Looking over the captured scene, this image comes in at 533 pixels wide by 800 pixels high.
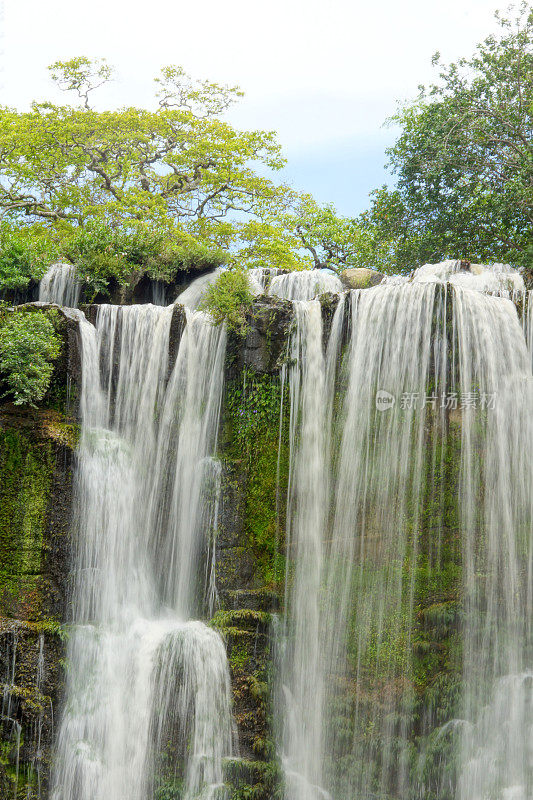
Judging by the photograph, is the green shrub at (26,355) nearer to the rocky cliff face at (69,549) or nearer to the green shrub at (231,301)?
the rocky cliff face at (69,549)

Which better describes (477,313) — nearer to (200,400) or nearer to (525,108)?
(200,400)

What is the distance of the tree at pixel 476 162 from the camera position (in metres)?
19.4

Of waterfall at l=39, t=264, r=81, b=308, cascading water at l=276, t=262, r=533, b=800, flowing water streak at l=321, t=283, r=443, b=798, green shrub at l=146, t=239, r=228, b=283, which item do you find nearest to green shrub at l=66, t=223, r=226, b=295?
green shrub at l=146, t=239, r=228, b=283

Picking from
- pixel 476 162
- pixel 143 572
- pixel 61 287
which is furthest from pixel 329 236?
pixel 143 572

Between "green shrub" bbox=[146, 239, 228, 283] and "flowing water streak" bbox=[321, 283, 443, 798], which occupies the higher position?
"green shrub" bbox=[146, 239, 228, 283]

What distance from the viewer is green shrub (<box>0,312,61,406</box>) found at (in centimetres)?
1132

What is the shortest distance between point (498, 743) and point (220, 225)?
54.3ft

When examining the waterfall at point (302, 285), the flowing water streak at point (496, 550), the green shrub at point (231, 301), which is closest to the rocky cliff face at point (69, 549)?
the green shrub at point (231, 301)

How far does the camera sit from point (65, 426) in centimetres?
1176

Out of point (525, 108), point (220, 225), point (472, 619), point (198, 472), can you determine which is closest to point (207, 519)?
point (198, 472)

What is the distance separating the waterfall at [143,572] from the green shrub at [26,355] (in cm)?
83

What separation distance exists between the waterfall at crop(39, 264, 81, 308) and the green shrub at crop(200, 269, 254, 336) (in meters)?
4.60

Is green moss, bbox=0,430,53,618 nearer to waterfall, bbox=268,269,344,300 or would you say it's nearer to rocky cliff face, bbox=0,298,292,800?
rocky cliff face, bbox=0,298,292,800

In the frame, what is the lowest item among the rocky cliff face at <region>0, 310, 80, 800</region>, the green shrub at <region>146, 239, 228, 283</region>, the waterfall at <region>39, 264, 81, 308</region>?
the rocky cliff face at <region>0, 310, 80, 800</region>
